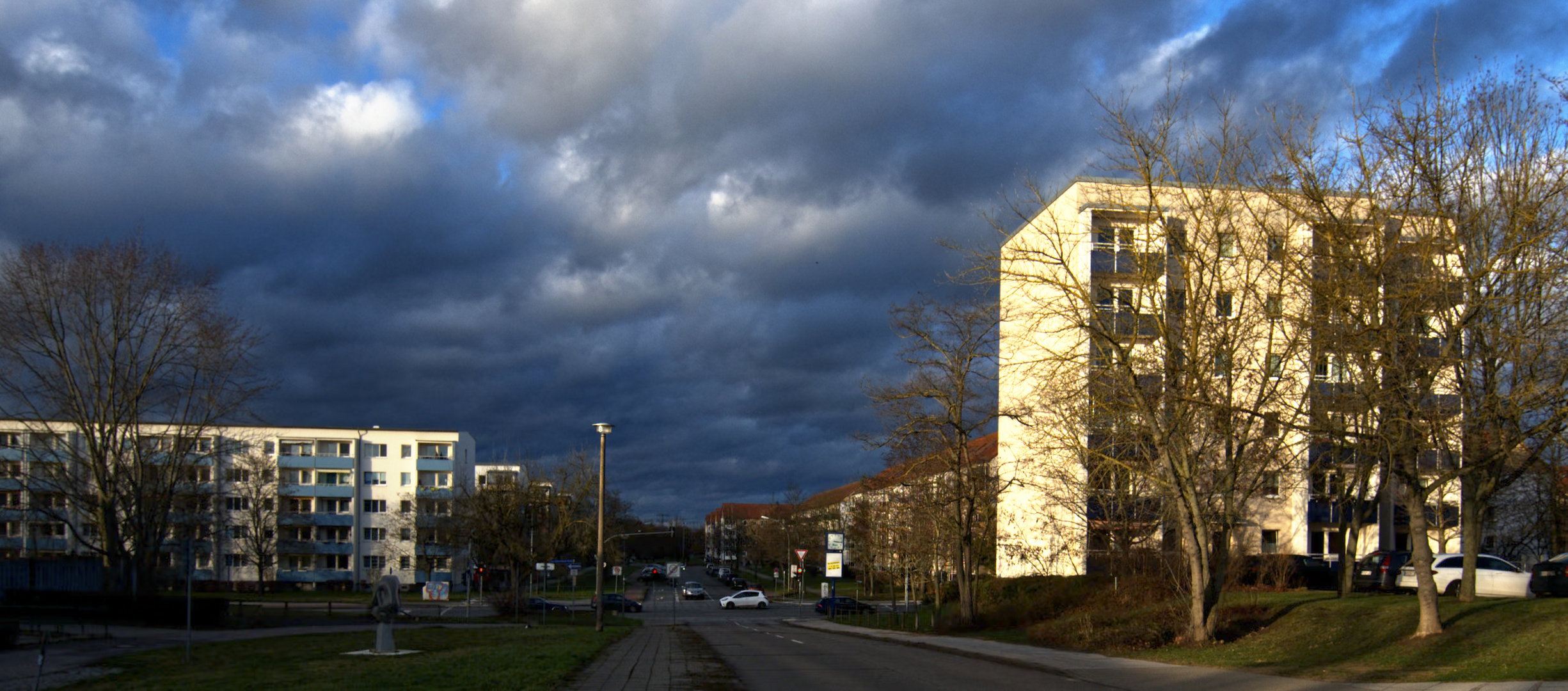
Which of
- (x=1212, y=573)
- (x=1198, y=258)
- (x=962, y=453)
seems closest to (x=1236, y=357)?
(x=1198, y=258)

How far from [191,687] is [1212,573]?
20348mm

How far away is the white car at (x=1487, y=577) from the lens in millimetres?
25938

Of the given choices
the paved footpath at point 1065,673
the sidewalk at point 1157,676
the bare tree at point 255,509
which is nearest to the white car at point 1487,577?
the sidewalk at point 1157,676

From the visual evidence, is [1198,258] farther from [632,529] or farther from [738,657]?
[632,529]

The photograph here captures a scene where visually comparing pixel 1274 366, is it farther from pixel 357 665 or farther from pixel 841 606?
pixel 841 606

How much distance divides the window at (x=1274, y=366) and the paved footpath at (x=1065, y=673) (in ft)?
21.1

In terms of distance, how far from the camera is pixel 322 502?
97500 mm

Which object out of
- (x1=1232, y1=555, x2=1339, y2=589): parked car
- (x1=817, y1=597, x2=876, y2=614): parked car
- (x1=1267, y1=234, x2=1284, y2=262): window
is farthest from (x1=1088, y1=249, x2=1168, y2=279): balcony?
(x1=817, y1=597, x2=876, y2=614): parked car

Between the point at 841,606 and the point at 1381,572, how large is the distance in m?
32.7

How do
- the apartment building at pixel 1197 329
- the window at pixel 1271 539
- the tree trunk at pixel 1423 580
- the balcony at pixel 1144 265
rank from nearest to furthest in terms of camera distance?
the tree trunk at pixel 1423 580, the apartment building at pixel 1197 329, the balcony at pixel 1144 265, the window at pixel 1271 539

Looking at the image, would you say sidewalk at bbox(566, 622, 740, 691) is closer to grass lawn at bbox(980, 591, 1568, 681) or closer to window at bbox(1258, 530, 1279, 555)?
grass lawn at bbox(980, 591, 1568, 681)

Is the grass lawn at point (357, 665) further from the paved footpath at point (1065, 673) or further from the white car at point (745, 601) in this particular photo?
the white car at point (745, 601)

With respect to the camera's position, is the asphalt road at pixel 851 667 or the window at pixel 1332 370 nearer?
the asphalt road at pixel 851 667

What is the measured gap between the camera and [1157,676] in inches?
655
